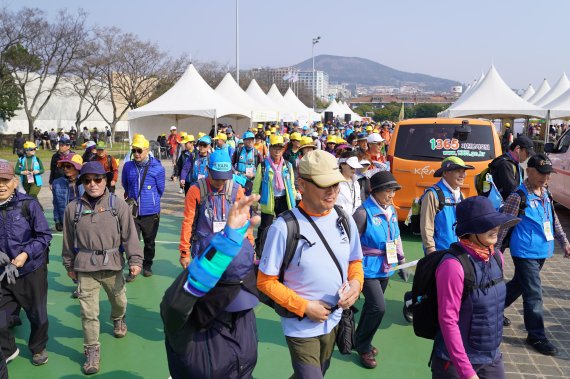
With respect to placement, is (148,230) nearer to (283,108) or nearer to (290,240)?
(290,240)

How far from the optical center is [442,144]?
830cm

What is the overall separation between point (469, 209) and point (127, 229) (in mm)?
2936

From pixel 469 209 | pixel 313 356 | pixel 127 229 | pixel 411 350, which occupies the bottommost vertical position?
pixel 411 350

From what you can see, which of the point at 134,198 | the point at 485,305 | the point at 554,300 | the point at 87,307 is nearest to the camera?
the point at 485,305

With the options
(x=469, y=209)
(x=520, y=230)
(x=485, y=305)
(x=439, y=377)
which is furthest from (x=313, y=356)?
(x=520, y=230)

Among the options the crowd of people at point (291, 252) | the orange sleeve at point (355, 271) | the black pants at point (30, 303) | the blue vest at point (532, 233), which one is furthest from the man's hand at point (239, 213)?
the blue vest at point (532, 233)

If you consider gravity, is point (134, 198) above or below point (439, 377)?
above

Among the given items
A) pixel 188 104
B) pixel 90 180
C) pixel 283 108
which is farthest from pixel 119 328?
pixel 283 108

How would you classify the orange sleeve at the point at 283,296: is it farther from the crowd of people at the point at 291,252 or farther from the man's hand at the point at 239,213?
the man's hand at the point at 239,213

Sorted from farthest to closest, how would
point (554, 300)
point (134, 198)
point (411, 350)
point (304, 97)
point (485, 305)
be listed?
point (304, 97), point (134, 198), point (554, 300), point (411, 350), point (485, 305)

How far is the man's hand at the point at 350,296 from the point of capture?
270 centimetres

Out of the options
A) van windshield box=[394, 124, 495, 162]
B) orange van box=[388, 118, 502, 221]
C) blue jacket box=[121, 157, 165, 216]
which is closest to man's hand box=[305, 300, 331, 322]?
blue jacket box=[121, 157, 165, 216]

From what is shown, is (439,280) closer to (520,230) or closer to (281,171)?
(520,230)

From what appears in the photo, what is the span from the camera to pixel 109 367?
14.0 ft
